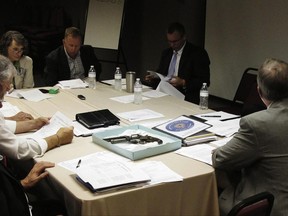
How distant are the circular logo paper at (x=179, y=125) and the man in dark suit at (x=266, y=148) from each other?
46 cm

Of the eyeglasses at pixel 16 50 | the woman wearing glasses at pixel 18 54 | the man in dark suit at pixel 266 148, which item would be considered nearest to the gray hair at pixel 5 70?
the man in dark suit at pixel 266 148

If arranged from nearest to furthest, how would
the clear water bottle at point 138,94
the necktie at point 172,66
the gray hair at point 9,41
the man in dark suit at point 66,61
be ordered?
the clear water bottle at point 138,94 → the gray hair at point 9,41 → the man in dark suit at point 66,61 → the necktie at point 172,66

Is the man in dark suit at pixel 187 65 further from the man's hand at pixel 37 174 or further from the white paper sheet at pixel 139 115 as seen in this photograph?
the man's hand at pixel 37 174

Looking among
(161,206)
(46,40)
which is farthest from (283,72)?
(46,40)

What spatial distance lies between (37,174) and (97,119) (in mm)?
713

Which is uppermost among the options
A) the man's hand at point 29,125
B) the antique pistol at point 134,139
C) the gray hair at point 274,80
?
the gray hair at point 274,80

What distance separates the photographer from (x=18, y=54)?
367cm

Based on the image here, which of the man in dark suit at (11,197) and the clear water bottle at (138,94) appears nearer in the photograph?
the man in dark suit at (11,197)

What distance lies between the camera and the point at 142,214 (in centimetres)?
174

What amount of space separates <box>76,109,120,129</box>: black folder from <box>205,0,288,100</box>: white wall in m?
2.71

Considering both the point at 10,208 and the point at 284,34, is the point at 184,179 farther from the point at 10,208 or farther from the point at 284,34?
the point at 284,34

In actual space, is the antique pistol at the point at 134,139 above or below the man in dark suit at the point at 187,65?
below

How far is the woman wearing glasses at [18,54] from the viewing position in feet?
11.9

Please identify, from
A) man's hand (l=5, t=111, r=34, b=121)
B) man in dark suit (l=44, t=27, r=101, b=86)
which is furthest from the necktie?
man's hand (l=5, t=111, r=34, b=121)
